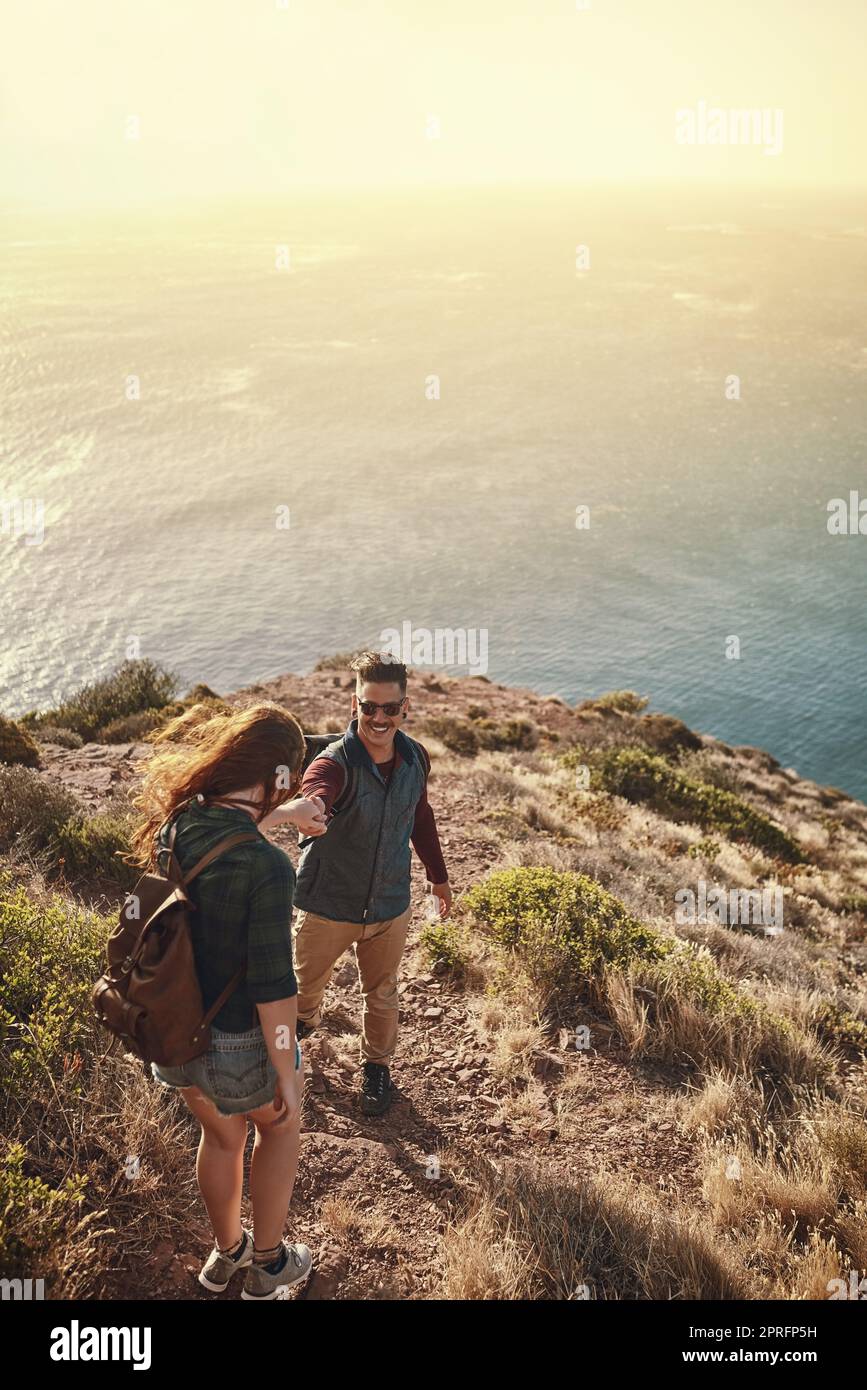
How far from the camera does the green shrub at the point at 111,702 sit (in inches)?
758

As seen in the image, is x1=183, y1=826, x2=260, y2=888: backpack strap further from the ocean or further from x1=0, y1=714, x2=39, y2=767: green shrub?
the ocean

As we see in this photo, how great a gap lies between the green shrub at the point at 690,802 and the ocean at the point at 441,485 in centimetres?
2869

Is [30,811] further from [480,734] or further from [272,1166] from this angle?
[480,734]

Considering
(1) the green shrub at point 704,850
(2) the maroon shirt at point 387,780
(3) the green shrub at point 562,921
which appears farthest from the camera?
(1) the green shrub at point 704,850

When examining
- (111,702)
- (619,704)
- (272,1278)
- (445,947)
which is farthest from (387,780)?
(619,704)

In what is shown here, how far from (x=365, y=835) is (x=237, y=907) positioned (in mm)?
1635

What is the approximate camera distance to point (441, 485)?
8919 centimetres

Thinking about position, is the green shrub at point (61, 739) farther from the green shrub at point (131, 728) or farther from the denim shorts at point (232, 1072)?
the denim shorts at point (232, 1072)

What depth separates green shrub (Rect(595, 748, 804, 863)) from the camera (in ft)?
53.8

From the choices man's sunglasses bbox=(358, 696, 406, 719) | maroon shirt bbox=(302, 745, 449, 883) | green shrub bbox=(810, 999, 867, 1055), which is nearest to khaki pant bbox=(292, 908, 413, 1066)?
maroon shirt bbox=(302, 745, 449, 883)

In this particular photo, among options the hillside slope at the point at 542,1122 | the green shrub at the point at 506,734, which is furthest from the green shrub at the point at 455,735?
the hillside slope at the point at 542,1122

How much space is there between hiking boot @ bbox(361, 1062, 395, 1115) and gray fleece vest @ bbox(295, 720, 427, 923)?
1247 mm
